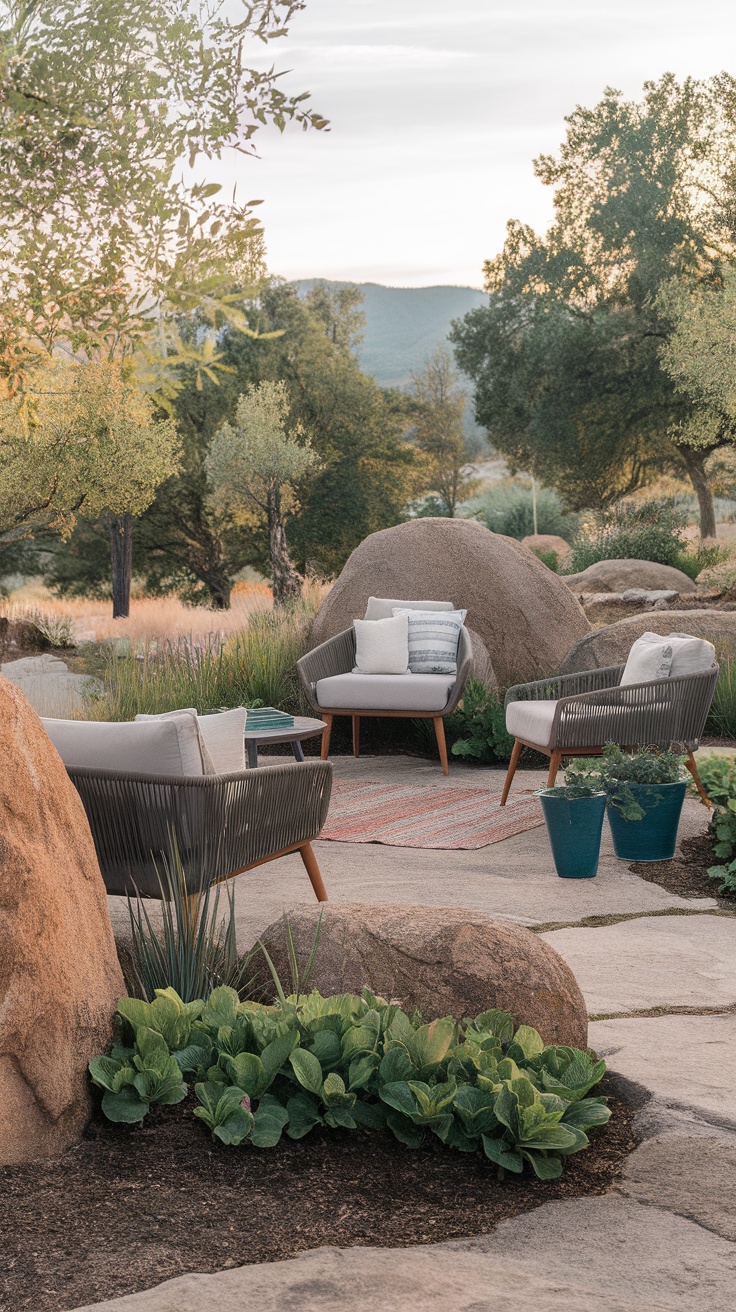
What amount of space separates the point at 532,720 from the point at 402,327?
190 ft

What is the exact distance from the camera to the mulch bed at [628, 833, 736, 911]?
4602mm

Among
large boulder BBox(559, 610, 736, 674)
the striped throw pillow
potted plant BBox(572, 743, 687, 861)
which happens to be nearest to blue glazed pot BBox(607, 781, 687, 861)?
potted plant BBox(572, 743, 687, 861)

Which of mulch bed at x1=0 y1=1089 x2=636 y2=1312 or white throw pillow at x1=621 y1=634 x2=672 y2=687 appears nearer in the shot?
mulch bed at x1=0 y1=1089 x2=636 y2=1312

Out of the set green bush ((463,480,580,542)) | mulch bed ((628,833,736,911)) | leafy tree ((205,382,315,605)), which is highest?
leafy tree ((205,382,315,605))

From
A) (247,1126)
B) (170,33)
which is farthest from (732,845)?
(170,33)

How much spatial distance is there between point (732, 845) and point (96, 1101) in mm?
3112

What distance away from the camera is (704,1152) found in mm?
2234

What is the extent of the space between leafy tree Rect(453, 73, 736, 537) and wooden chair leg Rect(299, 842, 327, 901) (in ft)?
59.1

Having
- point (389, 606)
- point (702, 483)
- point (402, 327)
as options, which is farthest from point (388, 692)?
point (402, 327)

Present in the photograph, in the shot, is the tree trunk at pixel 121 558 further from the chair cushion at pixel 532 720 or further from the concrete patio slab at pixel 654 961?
the concrete patio slab at pixel 654 961

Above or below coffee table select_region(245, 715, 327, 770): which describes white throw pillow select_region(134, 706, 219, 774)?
above

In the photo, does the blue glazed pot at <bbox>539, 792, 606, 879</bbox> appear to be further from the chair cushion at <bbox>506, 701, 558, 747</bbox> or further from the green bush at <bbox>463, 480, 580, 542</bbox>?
the green bush at <bbox>463, 480, 580, 542</bbox>

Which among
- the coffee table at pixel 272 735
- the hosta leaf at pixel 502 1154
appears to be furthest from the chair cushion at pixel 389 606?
the hosta leaf at pixel 502 1154

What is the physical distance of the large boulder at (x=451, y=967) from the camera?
2.60 metres
